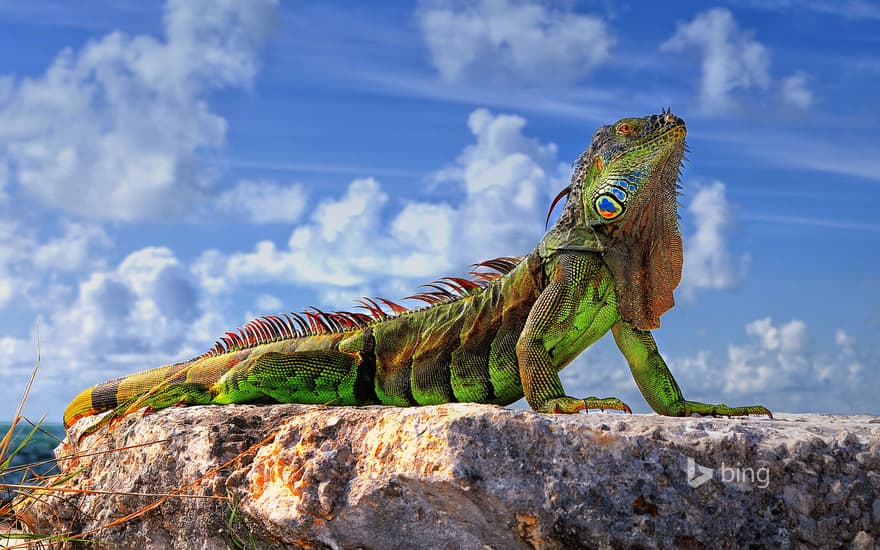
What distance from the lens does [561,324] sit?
6.21 meters

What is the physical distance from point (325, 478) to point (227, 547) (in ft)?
3.69

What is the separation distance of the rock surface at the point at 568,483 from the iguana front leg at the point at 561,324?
1042mm

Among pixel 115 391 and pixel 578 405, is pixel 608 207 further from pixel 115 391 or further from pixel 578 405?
pixel 115 391

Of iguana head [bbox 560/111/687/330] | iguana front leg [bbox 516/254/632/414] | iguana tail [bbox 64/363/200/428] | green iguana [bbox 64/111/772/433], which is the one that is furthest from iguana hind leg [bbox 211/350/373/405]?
iguana head [bbox 560/111/687/330]

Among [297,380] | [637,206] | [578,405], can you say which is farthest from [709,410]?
[297,380]

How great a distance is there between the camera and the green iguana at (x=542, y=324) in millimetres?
6297

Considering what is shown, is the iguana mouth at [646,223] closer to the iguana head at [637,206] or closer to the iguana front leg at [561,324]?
the iguana head at [637,206]

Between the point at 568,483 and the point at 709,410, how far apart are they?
8.11 ft

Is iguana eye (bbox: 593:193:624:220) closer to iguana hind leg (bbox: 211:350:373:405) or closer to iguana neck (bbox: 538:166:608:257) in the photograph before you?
iguana neck (bbox: 538:166:608:257)

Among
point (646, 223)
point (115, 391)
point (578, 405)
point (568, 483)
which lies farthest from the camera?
point (115, 391)

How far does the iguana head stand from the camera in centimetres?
637

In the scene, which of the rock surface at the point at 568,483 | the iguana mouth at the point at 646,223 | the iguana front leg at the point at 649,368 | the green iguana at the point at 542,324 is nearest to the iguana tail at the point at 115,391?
the green iguana at the point at 542,324

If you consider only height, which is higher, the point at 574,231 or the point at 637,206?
the point at 637,206

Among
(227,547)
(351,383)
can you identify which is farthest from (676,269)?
(227,547)
